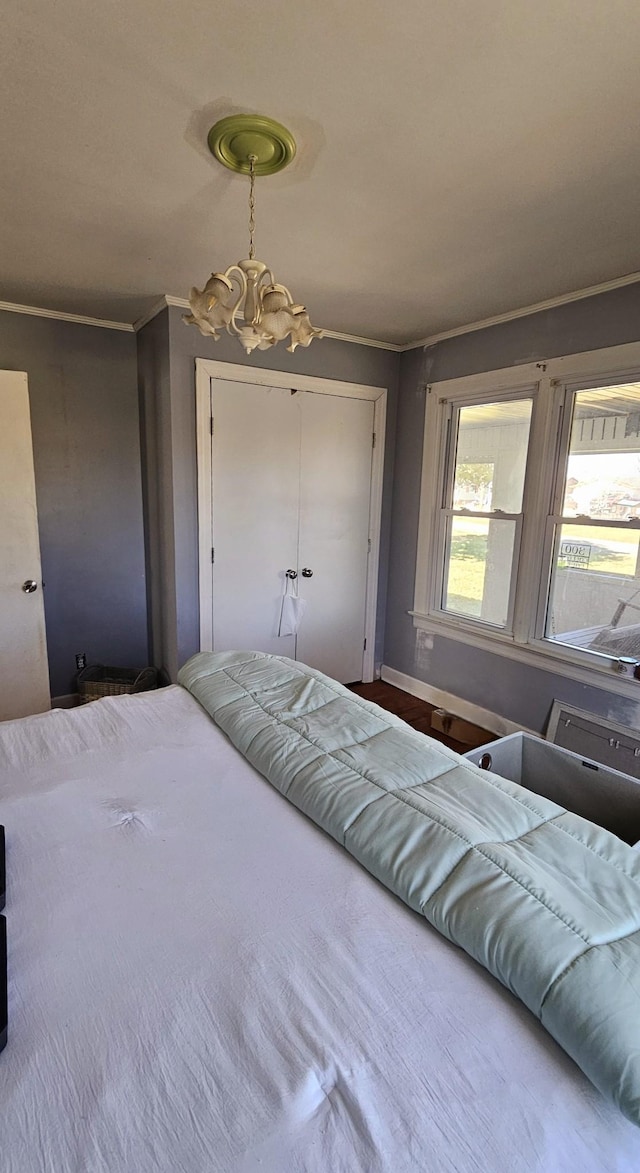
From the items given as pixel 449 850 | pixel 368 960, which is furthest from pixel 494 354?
pixel 368 960

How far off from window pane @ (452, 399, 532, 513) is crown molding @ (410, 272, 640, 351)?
421 mm

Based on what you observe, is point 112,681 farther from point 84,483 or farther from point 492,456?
point 492,456

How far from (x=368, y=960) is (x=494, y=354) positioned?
2949mm

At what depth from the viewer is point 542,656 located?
9.50ft

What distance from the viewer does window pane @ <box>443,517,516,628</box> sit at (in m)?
3.12

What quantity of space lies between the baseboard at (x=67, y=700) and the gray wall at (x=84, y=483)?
0.03 metres

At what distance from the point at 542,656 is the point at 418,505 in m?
1.25

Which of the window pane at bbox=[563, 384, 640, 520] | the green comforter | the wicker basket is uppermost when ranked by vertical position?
the window pane at bbox=[563, 384, 640, 520]

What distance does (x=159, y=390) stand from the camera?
3014 millimetres

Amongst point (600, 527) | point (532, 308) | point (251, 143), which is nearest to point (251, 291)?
point (251, 143)

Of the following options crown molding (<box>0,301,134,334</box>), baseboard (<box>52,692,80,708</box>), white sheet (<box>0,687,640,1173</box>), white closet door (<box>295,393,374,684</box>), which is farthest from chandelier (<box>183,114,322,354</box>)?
baseboard (<box>52,692,80,708</box>)

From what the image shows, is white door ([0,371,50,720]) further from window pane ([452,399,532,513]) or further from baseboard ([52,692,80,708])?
window pane ([452,399,532,513])

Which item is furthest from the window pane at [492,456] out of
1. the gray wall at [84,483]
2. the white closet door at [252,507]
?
the gray wall at [84,483]

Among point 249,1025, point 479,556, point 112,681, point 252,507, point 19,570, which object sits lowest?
point 112,681
